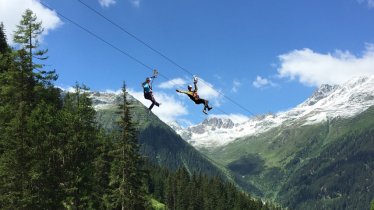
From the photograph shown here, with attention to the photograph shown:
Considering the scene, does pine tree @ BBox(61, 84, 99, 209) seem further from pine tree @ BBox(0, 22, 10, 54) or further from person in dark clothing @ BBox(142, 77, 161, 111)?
pine tree @ BBox(0, 22, 10, 54)

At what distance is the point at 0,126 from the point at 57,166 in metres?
8.59

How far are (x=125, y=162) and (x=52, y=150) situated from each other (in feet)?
36.9

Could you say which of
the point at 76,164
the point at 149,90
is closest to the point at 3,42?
the point at 76,164

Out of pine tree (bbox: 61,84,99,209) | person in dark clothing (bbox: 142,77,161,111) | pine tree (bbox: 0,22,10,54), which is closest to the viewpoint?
person in dark clothing (bbox: 142,77,161,111)

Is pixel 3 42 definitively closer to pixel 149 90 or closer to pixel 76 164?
pixel 76 164

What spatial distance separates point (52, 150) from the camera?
1950 inches

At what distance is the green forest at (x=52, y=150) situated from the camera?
146 ft

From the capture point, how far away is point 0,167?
4334cm

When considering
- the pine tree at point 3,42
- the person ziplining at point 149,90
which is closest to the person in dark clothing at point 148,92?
the person ziplining at point 149,90

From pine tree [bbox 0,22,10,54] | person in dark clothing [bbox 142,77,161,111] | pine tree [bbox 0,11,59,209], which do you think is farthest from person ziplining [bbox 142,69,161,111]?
pine tree [bbox 0,22,10,54]

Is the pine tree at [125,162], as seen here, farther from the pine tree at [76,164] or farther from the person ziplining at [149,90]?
the person ziplining at [149,90]

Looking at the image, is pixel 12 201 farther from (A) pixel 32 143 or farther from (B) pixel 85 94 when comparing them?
(B) pixel 85 94

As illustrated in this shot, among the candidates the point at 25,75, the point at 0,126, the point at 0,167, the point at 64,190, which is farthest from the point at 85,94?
the point at 0,167

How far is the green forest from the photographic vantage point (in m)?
44.5
